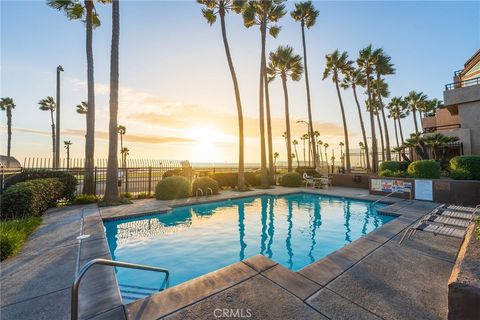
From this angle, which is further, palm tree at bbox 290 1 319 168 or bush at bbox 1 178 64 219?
palm tree at bbox 290 1 319 168

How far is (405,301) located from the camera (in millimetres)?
2705

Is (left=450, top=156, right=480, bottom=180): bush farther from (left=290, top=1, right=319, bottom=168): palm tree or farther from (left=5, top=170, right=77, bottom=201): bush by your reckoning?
(left=5, top=170, right=77, bottom=201): bush

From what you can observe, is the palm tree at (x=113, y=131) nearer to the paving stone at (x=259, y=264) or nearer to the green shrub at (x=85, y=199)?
the green shrub at (x=85, y=199)

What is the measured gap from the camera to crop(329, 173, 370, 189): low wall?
48.9 feet

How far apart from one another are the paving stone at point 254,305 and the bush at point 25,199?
7.48 meters

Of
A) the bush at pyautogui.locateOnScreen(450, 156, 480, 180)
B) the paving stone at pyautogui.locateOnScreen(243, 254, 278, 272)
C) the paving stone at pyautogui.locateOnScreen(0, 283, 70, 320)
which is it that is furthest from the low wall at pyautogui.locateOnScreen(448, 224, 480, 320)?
the bush at pyautogui.locateOnScreen(450, 156, 480, 180)

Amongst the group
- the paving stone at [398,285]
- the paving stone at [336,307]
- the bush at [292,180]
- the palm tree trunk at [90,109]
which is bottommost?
the paving stone at [398,285]

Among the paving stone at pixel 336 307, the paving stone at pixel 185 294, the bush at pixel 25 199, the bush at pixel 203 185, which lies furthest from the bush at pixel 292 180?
the bush at pixel 25 199

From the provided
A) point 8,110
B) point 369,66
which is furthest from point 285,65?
point 8,110

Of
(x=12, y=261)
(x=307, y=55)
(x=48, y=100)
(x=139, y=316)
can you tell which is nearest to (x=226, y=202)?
(x=12, y=261)

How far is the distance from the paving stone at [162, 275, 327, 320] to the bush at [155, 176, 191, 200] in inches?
362

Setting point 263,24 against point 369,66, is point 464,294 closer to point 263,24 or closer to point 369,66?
point 263,24

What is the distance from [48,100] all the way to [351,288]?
42.6m

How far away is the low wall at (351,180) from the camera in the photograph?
48.9 ft
